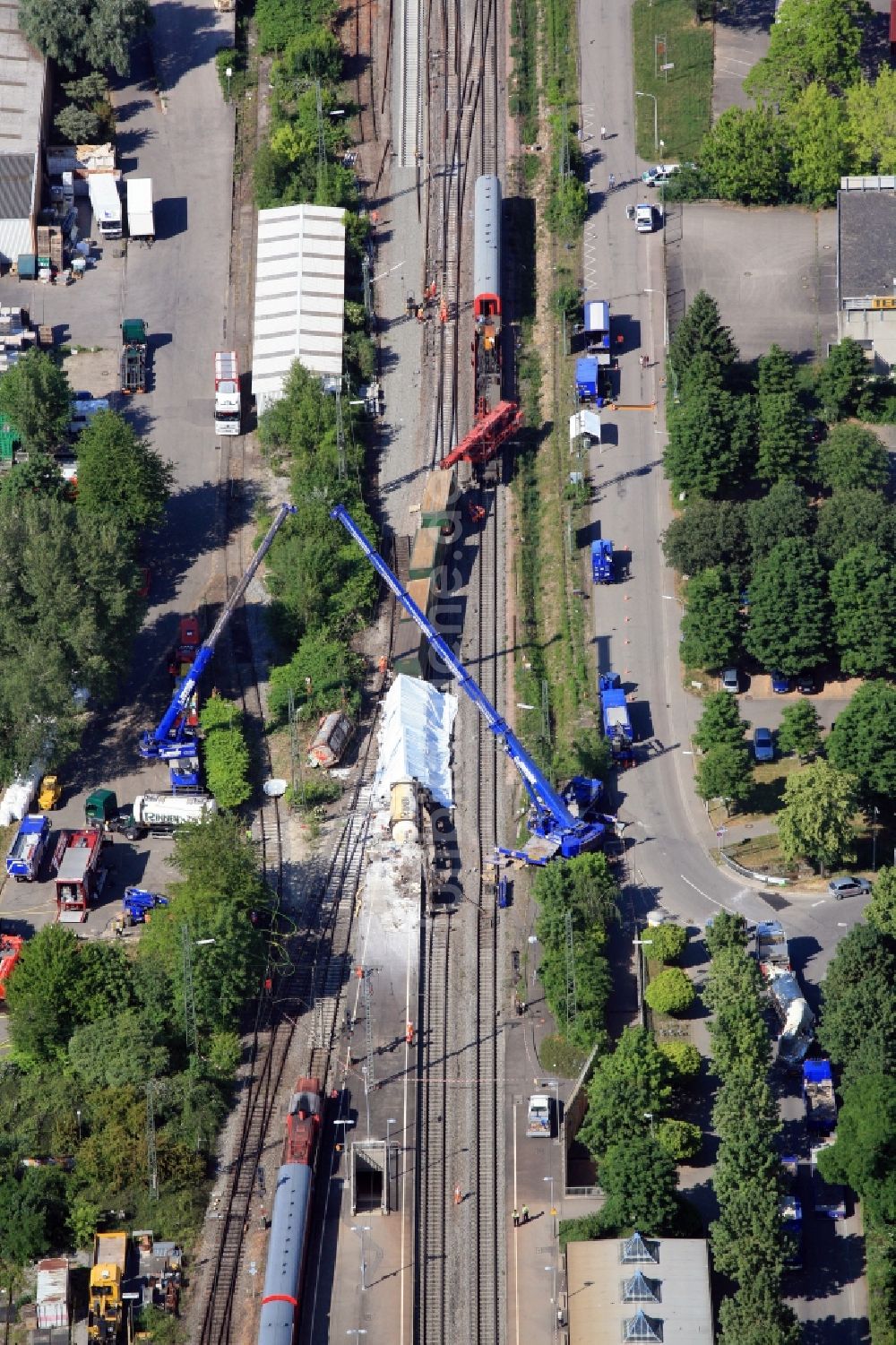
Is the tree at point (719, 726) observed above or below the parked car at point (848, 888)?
above

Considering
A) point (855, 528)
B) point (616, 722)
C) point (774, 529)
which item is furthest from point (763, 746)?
point (855, 528)

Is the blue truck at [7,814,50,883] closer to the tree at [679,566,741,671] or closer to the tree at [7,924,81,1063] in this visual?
the tree at [7,924,81,1063]

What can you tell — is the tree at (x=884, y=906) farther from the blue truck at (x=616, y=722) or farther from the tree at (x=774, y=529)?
the tree at (x=774, y=529)

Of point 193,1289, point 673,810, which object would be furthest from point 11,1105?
point 673,810

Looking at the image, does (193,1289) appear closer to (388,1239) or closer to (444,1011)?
(388,1239)

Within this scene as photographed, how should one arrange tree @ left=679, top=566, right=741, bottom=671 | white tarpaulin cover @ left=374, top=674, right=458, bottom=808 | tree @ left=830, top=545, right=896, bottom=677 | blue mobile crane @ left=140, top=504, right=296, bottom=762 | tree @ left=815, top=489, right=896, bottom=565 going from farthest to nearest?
tree @ left=815, top=489, right=896, bottom=565, tree @ left=679, top=566, right=741, bottom=671, tree @ left=830, top=545, right=896, bottom=677, blue mobile crane @ left=140, top=504, right=296, bottom=762, white tarpaulin cover @ left=374, top=674, right=458, bottom=808

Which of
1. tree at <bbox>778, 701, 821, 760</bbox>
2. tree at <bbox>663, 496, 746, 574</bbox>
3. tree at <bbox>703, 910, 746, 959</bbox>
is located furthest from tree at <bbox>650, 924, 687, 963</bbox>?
tree at <bbox>663, 496, 746, 574</bbox>

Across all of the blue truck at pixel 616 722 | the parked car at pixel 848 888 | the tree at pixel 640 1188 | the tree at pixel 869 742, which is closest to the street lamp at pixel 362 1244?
the tree at pixel 640 1188
